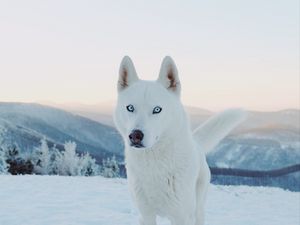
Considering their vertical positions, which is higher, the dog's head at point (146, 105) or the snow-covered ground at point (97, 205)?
the dog's head at point (146, 105)

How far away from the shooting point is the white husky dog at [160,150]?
13.2ft

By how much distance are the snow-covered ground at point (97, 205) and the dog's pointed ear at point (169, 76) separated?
10.9ft

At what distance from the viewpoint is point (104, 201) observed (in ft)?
31.1

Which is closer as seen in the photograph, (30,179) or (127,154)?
(127,154)

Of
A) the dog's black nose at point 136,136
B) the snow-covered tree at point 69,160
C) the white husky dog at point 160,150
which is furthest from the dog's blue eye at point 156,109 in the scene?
the snow-covered tree at point 69,160

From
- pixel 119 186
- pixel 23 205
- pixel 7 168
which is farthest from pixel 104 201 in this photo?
pixel 7 168

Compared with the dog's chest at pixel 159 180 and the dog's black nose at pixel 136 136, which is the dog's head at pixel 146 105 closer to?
the dog's black nose at pixel 136 136

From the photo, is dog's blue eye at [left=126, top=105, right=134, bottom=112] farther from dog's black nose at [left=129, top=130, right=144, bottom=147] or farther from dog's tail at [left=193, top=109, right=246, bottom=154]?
dog's tail at [left=193, top=109, right=246, bottom=154]

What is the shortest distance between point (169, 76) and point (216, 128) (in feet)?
5.65

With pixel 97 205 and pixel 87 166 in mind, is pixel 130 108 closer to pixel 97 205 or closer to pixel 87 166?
pixel 97 205

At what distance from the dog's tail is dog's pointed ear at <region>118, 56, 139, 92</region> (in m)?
1.51

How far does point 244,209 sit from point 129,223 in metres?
4.37

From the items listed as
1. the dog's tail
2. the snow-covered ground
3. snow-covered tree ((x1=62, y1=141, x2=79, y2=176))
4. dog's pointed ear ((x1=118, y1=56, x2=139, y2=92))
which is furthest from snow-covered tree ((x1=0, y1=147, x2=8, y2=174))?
dog's pointed ear ((x1=118, y1=56, x2=139, y2=92))

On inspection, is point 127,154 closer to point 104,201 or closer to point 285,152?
point 104,201
